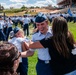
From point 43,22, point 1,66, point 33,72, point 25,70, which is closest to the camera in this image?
point 1,66

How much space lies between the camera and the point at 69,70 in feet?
15.5

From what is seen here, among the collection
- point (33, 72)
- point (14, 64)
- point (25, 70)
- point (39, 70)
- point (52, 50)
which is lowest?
point (33, 72)

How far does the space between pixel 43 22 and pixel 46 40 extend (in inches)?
14.0

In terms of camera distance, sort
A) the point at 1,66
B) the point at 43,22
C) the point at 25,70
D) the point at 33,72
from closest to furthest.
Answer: the point at 1,66 → the point at 43,22 → the point at 25,70 → the point at 33,72

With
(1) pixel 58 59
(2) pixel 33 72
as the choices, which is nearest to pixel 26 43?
(1) pixel 58 59

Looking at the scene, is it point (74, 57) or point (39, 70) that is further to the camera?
point (39, 70)

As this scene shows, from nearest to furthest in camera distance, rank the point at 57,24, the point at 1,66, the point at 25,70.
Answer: the point at 1,66 < the point at 57,24 < the point at 25,70

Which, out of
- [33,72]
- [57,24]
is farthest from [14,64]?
[33,72]

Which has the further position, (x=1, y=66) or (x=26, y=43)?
(x=26, y=43)

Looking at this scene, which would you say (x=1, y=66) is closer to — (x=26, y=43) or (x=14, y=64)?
(x=14, y=64)

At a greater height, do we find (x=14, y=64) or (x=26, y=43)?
(x=14, y=64)

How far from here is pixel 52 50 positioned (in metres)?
4.64

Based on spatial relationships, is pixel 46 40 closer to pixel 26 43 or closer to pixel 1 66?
pixel 26 43

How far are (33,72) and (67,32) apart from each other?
5.19 meters
